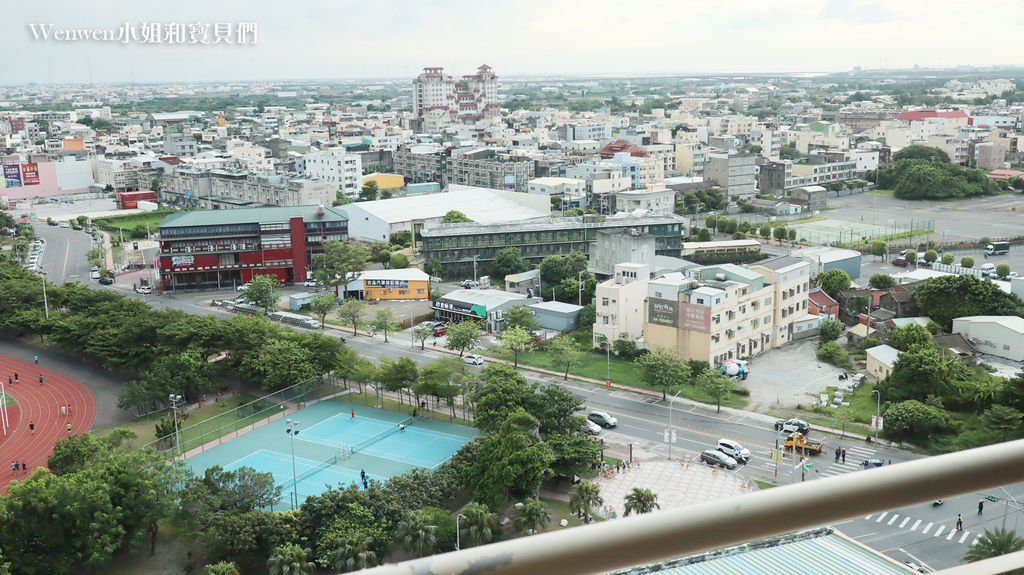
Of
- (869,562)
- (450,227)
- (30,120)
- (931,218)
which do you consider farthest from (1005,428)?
(30,120)

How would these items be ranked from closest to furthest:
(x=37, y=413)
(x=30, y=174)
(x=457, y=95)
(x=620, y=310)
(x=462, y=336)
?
(x=37, y=413), (x=462, y=336), (x=620, y=310), (x=30, y=174), (x=457, y=95)

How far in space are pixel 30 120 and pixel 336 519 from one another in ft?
208

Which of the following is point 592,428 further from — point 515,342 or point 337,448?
point 337,448

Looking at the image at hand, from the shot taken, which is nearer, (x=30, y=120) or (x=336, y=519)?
(x=336, y=519)

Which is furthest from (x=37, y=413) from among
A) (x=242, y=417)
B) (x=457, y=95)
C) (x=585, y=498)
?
(x=457, y=95)

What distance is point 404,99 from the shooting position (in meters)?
94.2

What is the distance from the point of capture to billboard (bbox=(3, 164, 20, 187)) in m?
35.2

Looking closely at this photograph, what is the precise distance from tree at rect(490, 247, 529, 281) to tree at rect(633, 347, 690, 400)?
7.28 metres

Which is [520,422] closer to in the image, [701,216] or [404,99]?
[701,216]

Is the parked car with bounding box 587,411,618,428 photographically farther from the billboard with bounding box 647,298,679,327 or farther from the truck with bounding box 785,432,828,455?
the billboard with bounding box 647,298,679,327

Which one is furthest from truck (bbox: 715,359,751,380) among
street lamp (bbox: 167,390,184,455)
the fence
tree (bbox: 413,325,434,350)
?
street lamp (bbox: 167,390,184,455)

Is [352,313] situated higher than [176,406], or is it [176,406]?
[352,313]

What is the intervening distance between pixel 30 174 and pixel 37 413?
85.9 feet

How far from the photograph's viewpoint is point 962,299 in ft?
50.3
